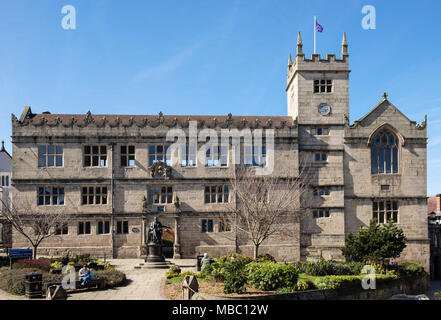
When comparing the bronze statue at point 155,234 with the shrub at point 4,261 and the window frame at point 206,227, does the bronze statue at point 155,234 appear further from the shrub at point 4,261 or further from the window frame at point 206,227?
the shrub at point 4,261

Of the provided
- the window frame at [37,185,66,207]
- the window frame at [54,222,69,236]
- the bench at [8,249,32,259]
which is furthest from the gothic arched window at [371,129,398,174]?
the bench at [8,249,32,259]

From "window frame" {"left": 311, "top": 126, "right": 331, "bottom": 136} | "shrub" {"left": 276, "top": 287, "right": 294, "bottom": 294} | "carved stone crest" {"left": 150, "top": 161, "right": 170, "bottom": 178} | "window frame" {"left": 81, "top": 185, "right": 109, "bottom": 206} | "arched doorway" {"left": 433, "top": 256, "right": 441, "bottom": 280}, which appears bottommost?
"arched doorway" {"left": 433, "top": 256, "right": 441, "bottom": 280}

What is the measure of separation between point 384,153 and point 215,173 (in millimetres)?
14944

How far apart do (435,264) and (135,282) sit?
118 ft

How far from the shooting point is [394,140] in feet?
132

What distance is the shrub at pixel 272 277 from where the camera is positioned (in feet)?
75.0

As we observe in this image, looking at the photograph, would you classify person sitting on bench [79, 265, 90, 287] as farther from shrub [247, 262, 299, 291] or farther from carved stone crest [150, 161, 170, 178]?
carved stone crest [150, 161, 170, 178]

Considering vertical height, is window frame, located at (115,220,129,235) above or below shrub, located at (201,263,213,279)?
above

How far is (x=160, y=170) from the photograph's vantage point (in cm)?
3759

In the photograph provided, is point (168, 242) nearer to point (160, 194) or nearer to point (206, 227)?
point (206, 227)

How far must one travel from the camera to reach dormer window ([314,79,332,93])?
40.4m

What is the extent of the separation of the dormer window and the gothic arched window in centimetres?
587
